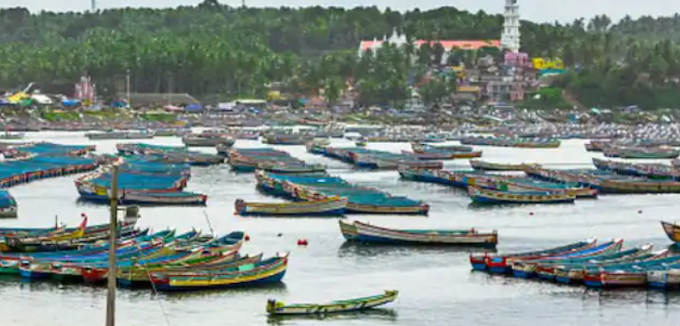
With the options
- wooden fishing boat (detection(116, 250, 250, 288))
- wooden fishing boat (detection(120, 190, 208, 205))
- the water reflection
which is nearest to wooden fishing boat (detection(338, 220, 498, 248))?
wooden fishing boat (detection(116, 250, 250, 288))

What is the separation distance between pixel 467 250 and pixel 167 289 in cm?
1727

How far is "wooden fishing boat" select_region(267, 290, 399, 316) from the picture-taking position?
52562 mm

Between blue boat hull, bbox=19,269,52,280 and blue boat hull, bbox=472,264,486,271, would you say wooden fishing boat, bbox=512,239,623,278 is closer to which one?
blue boat hull, bbox=472,264,486,271

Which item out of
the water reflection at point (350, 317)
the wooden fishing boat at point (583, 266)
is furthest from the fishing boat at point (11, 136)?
the water reflection at point (350, 317)

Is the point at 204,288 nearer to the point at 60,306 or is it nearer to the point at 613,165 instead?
the point at 60,306

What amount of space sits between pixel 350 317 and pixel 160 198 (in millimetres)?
36073

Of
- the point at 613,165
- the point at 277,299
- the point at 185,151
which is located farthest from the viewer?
the point at 185,151

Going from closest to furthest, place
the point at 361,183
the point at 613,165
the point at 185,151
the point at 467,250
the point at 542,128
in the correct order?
the point at 467,250, the point at 361,183, the point at 613,165, the point at 185,151, the point at 542,128

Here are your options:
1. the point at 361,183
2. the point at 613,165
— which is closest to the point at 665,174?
the point at 613,165

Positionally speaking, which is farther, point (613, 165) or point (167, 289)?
point (613, 165)

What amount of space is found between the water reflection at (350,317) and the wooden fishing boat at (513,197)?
1494 inches

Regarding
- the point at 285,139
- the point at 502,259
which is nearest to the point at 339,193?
the point at 502,259

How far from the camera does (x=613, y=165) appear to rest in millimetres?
117188

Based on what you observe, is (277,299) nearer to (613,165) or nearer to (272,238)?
(272,238)
